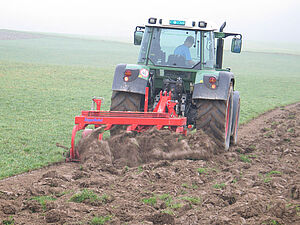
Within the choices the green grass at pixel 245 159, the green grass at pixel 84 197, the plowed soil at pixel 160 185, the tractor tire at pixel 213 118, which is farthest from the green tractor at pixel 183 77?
the green grass at pixel 84 197

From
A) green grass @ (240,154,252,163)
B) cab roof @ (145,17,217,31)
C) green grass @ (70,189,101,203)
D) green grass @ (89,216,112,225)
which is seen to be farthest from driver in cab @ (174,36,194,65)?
green grass @ (89,216,112,225)

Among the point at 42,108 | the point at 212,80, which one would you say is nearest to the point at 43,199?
the point at 212,80

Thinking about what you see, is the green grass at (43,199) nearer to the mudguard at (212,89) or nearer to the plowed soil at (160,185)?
the plowed soil at (160,185)

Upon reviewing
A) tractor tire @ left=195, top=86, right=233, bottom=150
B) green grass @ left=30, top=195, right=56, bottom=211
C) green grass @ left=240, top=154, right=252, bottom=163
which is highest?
tractor tire @ left=195, top=86, right=233, bottom=150

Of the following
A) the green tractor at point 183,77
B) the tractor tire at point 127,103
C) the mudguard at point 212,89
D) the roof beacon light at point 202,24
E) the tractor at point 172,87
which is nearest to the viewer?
the tractor at point 172,87

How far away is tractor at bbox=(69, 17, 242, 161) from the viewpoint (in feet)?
25.1

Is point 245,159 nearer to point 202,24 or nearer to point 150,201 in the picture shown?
point 202,24

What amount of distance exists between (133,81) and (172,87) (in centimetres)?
77

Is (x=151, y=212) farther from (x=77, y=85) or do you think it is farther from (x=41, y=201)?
(x=77, y=85)

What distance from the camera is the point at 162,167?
7.00 metres

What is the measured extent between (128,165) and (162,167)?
0.61 metres

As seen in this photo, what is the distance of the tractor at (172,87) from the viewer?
764 cm

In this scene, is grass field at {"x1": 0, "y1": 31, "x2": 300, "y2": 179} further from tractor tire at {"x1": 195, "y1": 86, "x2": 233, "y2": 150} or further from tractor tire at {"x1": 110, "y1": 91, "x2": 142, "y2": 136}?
tractor tire at {"x1": 195, "y1": 86, "x2": 233, "y2": 150}

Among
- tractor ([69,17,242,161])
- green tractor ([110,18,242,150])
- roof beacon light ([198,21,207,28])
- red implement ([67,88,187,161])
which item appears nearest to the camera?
red implement ([67,88,187,161])
